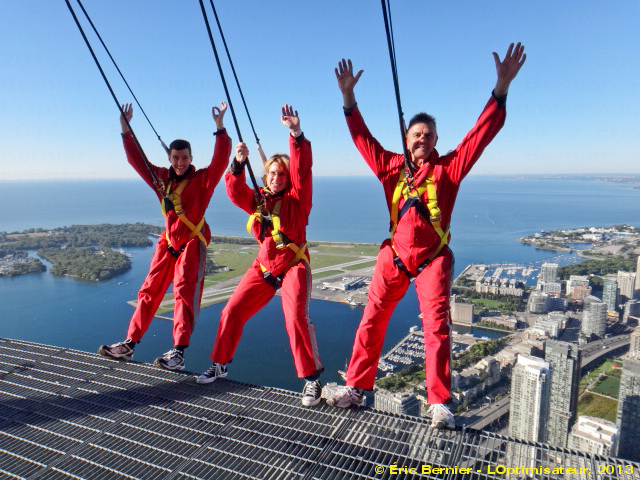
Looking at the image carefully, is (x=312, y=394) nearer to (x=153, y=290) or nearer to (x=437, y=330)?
(x=437, y=330)

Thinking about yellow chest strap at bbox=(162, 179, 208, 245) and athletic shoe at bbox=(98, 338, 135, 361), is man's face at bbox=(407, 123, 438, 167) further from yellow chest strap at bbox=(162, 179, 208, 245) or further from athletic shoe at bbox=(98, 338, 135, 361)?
athletic shoe at bbox=(98, 338, 135, 361)

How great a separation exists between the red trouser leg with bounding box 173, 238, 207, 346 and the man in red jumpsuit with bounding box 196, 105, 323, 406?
0.23 m

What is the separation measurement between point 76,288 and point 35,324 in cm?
457

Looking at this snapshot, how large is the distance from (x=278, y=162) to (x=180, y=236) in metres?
0.62

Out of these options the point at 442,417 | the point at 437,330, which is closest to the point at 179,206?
the point at 437,330

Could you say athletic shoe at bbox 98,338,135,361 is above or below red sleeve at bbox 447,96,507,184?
below

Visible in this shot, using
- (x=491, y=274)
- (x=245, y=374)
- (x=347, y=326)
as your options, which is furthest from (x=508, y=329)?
(x=245, y=374)

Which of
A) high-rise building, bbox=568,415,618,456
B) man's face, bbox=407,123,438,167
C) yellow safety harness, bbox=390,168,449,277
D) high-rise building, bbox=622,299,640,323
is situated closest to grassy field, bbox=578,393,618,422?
high-rise building, bbox=568,415,618,456

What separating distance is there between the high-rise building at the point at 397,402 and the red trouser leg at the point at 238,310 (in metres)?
7.50

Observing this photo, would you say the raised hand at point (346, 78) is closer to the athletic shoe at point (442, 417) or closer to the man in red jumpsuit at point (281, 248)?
the man in red jumpsuit at point (281, 248)

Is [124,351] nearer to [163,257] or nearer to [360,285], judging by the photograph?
[163,257]

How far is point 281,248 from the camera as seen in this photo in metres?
1.83

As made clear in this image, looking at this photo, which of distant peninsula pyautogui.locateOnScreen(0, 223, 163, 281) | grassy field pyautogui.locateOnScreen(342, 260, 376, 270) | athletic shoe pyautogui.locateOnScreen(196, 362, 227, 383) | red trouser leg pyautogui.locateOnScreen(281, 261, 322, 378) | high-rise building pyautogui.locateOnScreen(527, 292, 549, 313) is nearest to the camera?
red trouser leg pyautogui.locateOnScreen(281, 261, 322, 378)

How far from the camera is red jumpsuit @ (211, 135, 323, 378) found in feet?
5.78
